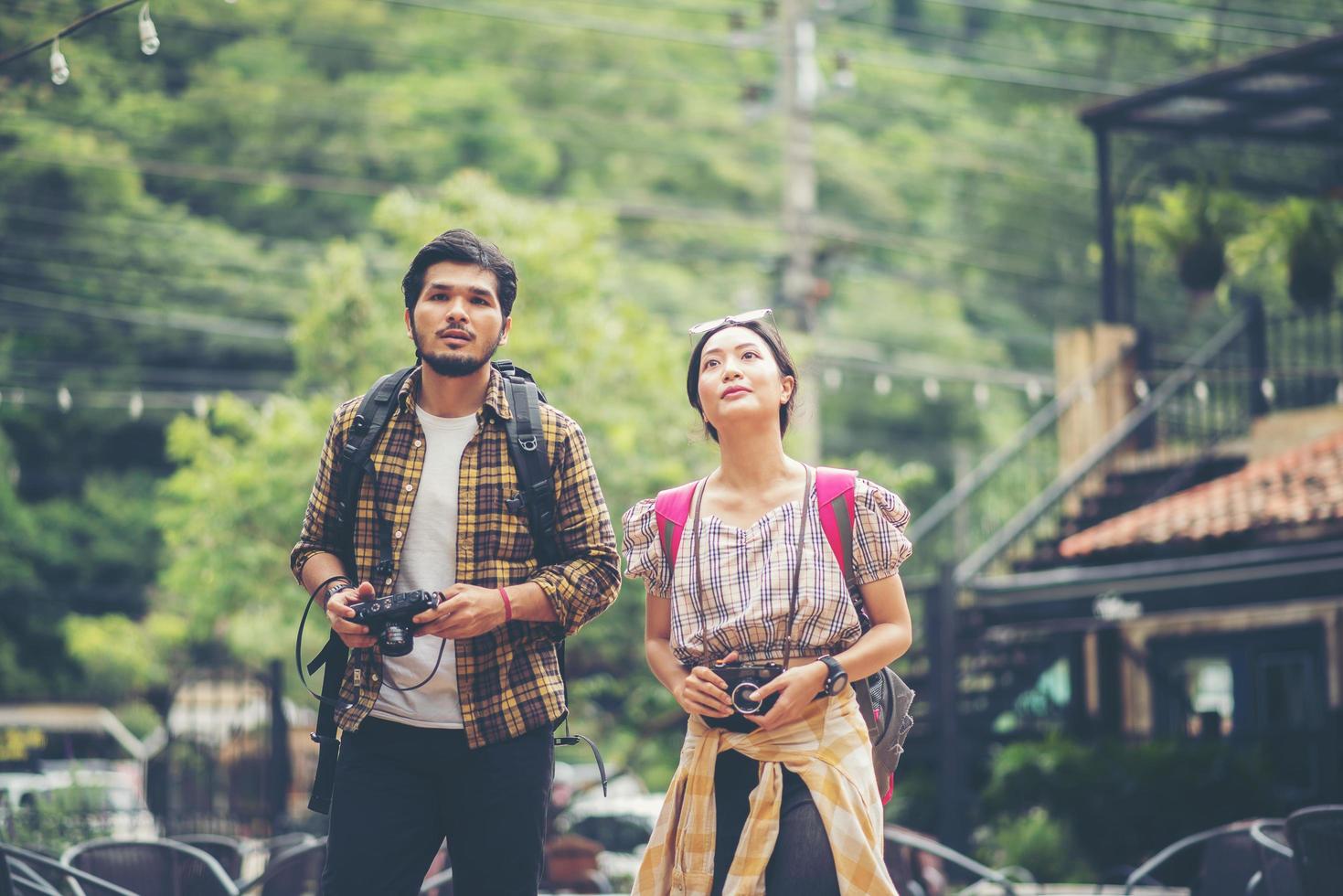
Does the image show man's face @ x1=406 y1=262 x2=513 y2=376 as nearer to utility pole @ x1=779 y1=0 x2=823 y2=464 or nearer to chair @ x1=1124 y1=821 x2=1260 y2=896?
chair @ x1=1124 y1=821 x2=1260 y2=896

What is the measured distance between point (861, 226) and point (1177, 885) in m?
22.8

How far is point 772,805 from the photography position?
3559 millimetres

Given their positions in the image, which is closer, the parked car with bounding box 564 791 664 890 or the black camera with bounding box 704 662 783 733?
the black camera with bounding box 704 662 783 733

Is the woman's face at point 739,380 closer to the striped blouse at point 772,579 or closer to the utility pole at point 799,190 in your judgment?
the striped blouse at point 772,579

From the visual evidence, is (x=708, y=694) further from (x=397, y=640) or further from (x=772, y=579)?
(x=397, y=640)

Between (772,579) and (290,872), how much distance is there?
3.30 metres

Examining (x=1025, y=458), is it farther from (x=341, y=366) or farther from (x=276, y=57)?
(x=276, y=57)

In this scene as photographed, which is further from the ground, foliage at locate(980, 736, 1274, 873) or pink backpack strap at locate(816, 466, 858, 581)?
pink backpack strap at locate(816, 466, 858, 581)

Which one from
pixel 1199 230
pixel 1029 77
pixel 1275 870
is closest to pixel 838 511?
pixel 1275 870

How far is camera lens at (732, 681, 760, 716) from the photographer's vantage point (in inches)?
139

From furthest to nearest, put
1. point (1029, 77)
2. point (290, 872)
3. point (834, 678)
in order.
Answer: point (1029, 77), point (290, 872), point (834, 678)

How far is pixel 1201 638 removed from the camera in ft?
50.0

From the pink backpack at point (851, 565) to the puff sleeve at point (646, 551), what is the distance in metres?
0.02

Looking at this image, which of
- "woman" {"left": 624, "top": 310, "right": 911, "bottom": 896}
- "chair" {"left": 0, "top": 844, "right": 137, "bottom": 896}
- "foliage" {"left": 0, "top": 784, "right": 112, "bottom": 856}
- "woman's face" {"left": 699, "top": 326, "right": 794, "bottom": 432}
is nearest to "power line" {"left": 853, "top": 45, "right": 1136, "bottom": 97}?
"foliage" {"left": 0, "top": 784, "right": 112, "bottom": 856}
